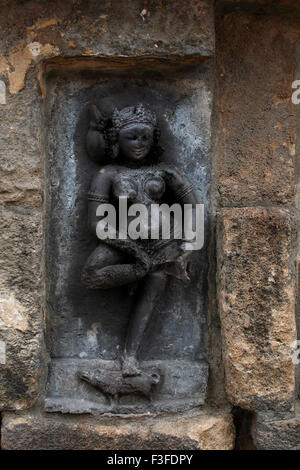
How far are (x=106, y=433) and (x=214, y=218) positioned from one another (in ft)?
3.31

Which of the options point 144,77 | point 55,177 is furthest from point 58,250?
point 144,77

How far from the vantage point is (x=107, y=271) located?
92.4 inches

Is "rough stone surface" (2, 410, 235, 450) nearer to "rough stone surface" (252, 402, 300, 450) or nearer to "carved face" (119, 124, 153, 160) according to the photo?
"rough stone surface" (252, 402, 300, 450)

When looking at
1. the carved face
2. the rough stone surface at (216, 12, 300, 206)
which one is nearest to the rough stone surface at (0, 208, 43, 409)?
the carved face

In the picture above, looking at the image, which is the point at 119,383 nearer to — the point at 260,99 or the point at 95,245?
the point at 95,245

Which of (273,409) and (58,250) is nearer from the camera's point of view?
(273,409)

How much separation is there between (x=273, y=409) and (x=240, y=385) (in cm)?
17

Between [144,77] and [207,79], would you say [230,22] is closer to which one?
[207,79]

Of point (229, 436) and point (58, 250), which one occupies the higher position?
point (58, 250)

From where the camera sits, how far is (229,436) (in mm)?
2410

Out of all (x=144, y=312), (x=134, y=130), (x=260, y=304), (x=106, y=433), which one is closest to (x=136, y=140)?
Result: (x=134, y=130)

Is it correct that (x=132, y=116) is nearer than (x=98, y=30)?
No

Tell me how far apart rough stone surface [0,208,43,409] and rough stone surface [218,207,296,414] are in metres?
0.78

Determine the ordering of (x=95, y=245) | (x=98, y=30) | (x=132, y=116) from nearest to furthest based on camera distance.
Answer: (x=98, y=30) → (x=132, y=116) → (x=95, y=245)
